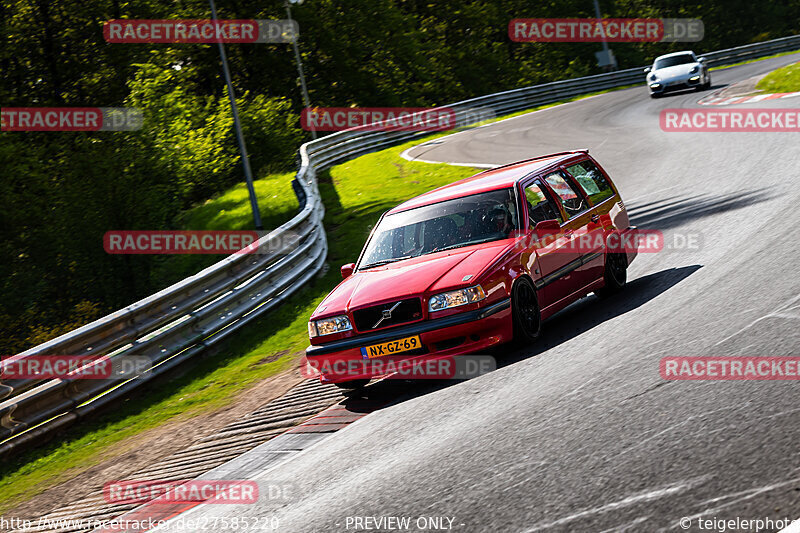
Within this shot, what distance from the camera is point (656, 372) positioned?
5941 millimetres

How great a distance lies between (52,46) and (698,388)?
38.6m

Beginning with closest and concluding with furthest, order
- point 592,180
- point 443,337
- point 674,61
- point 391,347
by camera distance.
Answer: point 443,337 → point 391,347 → point 592,180 → point 674,61

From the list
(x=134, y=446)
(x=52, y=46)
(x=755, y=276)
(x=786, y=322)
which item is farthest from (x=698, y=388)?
(x=52, y=46)

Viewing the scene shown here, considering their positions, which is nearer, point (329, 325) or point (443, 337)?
point (443, 337)

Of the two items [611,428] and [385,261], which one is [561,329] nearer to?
[385,261]

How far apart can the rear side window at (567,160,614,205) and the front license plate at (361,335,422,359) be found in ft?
10.3

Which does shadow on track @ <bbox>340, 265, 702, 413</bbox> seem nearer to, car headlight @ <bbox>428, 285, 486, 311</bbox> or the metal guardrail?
car headlight @ <bbox>428, 285, 486, 311</bbox>

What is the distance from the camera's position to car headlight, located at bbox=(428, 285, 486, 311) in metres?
7.39

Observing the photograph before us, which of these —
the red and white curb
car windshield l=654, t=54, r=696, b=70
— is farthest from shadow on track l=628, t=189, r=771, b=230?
car windshield l=654, t=54, r=696, b=70

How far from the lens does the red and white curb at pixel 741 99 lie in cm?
2442

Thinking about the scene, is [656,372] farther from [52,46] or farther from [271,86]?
[271,86]

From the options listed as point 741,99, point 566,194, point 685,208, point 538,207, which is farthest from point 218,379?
point 741,99

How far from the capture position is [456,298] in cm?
744

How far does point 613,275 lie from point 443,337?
2.67 meters
